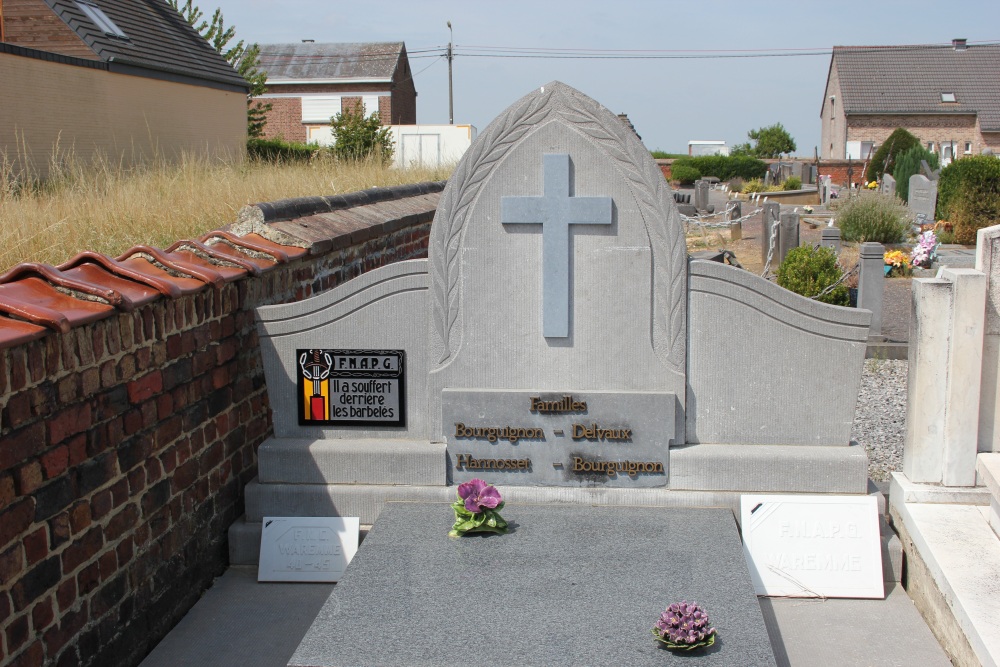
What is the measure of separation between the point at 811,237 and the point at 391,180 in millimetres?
11169

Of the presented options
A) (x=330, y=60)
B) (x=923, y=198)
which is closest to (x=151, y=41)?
(x=923, y=198)

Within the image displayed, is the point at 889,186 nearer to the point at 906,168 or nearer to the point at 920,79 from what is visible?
the point at 906,168

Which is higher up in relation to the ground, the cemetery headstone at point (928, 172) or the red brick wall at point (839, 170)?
the red brick wall at point (839, 170)

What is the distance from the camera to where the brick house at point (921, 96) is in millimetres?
48531

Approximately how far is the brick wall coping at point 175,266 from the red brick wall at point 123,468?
88 mm

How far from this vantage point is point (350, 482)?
15.9 feet

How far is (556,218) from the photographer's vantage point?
15.1 ft

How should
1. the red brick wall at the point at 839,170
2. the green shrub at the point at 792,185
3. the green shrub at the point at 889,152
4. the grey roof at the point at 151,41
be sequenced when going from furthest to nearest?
the red brick wall at the point at 839,170
the green shrub at the point at 792,185
the green shrub at the point at 889,152
the grey roof at the point at 151,41

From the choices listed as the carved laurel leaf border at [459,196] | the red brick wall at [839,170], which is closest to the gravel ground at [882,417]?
the carved laurel leaf border at [459,196]

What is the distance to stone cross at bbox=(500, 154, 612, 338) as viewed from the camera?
461 cm

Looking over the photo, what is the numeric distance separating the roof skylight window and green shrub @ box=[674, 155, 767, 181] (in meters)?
30.0

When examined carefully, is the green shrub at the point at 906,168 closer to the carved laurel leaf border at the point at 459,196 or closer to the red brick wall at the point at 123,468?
the carved laurel leaf border at the point at 459,196

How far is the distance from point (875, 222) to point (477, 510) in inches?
606

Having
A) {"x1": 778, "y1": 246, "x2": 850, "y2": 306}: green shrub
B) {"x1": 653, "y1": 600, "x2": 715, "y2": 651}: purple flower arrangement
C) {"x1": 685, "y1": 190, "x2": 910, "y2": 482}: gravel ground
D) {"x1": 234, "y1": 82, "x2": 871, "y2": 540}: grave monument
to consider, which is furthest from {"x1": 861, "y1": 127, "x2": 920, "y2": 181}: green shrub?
{"x1": 653, "y1": 600, "x2": 715, "y2": 651}: purple flower arrangement
